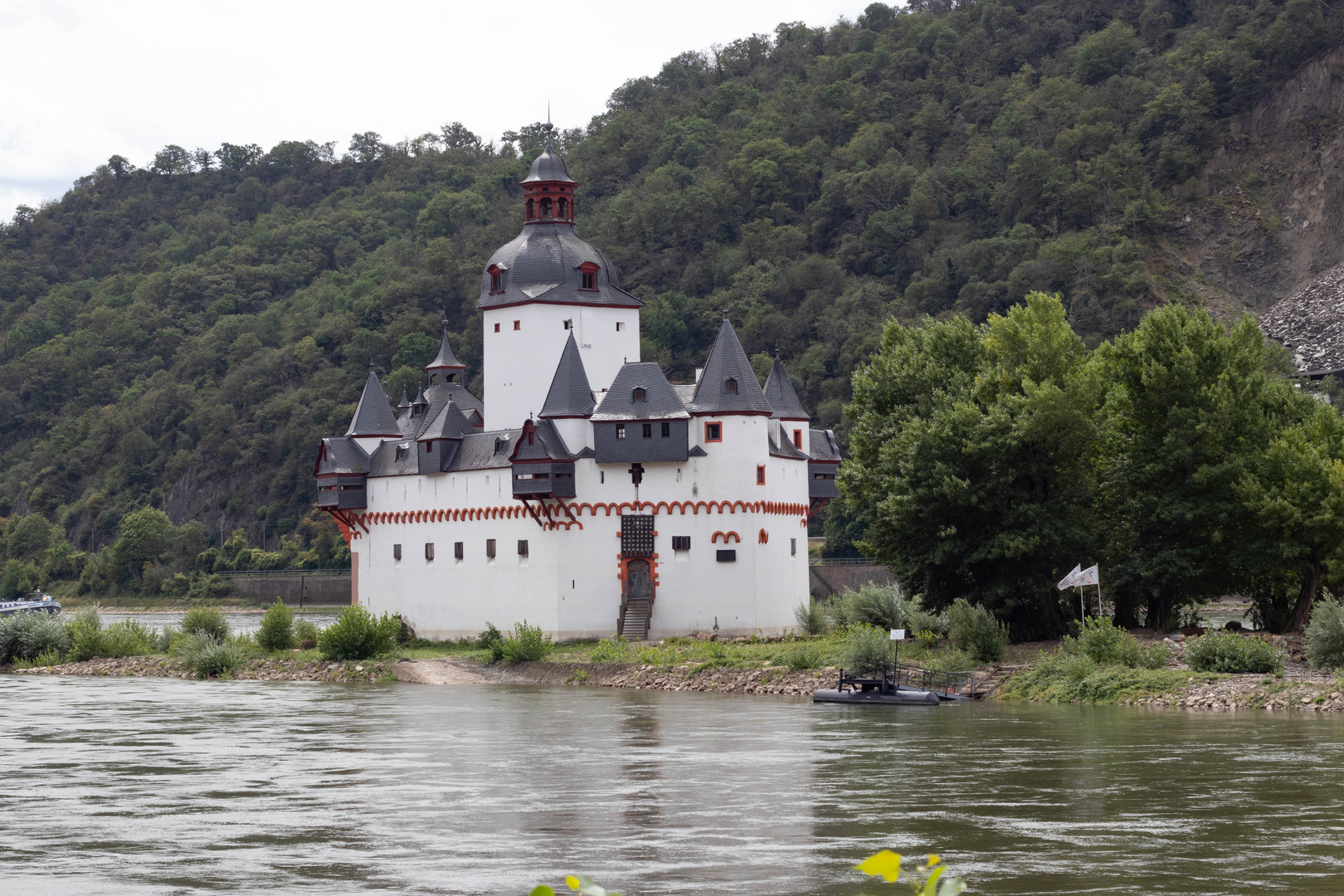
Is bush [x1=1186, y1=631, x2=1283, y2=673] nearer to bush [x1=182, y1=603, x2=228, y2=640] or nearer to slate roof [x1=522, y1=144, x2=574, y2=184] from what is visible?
bush [x1=182, y1=603, x2=228, y2=640]

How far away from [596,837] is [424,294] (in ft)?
461

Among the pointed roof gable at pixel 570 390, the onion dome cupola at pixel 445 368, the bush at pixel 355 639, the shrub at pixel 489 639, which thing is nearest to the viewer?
the bush at pixel 355 639

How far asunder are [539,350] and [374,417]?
10.6m

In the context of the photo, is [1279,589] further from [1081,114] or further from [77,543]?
[77,543]

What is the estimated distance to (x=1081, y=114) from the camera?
497 feet

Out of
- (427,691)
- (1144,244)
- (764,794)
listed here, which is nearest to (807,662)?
(427,691)

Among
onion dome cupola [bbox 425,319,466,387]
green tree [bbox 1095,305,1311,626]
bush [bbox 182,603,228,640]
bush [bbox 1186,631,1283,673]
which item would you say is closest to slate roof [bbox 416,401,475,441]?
onion dome cupola [bbox 425,319,466,387]

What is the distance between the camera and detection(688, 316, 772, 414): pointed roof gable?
6762 centimetres

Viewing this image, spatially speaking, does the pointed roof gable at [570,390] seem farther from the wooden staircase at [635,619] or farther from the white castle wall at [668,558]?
the wooden staircase at [635,619]

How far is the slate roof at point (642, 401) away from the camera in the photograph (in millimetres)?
67500

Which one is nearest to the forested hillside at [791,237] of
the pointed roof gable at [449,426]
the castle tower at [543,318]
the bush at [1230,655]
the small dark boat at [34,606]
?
the small dark boat at [34,606]

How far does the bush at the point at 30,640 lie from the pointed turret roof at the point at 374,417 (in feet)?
51.7

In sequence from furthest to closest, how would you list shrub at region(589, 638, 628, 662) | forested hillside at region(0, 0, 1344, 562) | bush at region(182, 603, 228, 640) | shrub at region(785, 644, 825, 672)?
forested hillside at region(0, 0, 1344, 562) → bush at region(182, 603, 228, 640) → shrub at region(589, 638, 628, 662) → shrub at region(785, 644, 825, 672)

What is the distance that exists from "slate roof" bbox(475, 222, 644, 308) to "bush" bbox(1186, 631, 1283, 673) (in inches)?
1386
